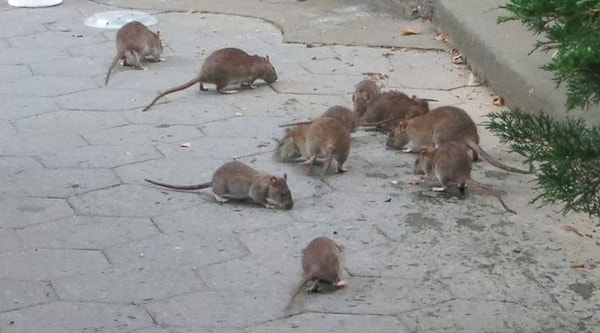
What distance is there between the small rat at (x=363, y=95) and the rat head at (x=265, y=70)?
71 cm

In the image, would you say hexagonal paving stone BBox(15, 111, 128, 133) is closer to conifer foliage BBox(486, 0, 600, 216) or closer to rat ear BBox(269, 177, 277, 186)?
rat ear BBox(269, 177, 277, 186)

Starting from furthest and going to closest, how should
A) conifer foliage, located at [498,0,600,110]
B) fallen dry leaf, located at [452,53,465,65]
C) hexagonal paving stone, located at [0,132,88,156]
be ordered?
fallen dry leaf, located at [452,53,465,65]
hexagonal paving stone, located at [0,132,88,156]
conifer foliage, located at [498,0,600,110]

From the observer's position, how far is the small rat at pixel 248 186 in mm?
5914

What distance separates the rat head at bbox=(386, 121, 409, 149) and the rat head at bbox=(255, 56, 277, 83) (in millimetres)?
1309

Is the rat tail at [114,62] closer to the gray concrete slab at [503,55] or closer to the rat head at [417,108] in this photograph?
the rat head at [417,108]

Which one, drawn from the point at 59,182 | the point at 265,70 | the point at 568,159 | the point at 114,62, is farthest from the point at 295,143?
the point at 568,159

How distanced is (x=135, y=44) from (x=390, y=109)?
2.01 m

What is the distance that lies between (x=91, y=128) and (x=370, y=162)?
166 centimetres

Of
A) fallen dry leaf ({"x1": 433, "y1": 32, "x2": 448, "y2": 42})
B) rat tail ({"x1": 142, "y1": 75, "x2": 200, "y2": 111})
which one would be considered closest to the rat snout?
rat tail ({"x1": 142, "y1": 75, "x2": 200, "y2": 111})

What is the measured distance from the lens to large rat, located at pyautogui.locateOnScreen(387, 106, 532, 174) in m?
6.59

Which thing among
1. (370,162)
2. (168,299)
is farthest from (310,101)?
(168,299)

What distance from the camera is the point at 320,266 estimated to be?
4949 millimetres

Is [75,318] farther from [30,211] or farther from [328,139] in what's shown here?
[328,139]

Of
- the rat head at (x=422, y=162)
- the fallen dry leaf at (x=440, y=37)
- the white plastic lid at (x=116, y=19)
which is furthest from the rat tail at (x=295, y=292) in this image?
the white plastic lid at (x=116, y=19)
